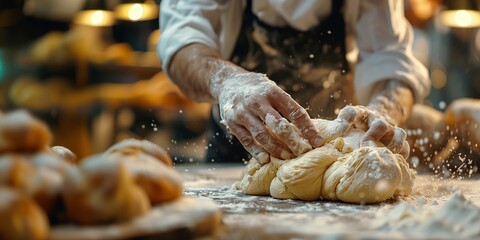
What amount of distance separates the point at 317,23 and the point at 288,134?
1054 mm

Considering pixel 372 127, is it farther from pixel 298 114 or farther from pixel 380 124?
pixel 298 114

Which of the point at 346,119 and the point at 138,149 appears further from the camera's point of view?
the point at 346,119

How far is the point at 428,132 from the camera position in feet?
10.7

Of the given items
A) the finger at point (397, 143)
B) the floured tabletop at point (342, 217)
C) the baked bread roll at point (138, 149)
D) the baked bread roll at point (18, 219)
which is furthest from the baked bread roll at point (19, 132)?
the finger at point (397, 143)

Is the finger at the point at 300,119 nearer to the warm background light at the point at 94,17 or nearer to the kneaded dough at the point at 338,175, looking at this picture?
the kneaded dough at the point at 338,175

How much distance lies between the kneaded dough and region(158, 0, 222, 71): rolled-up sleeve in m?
0.84

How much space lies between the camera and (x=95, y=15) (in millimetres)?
4828

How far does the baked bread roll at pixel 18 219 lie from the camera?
0.98m

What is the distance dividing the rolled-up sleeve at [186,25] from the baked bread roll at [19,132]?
147 cm

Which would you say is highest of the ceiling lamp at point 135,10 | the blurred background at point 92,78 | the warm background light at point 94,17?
the ceiling lamp at point 135,10

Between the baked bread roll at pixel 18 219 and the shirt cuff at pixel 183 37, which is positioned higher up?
the shirt cuff at pixel 183 37

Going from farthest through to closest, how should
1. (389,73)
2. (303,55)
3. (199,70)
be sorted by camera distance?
(303,55) → (389,73) → (199,70)

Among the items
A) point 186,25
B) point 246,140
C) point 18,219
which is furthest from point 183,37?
point 18,219

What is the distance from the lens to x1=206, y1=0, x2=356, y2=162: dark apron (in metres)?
2.83
